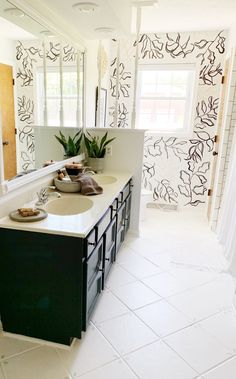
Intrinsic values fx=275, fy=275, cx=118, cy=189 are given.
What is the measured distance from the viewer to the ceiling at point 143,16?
1970mm

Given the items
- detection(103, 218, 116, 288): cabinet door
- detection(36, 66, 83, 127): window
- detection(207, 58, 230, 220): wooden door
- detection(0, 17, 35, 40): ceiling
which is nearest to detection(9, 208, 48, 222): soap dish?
detection(103, 218, 116, 288): cabinet door

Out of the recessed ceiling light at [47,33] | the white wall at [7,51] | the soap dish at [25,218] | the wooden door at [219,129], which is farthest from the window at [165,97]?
the soap dish at [25,218]

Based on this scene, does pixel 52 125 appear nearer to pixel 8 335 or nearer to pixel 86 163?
pixel 86 163

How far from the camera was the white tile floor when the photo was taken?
1500mm

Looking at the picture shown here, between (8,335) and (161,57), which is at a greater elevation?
(161,57)

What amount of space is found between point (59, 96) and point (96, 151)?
0.71 m

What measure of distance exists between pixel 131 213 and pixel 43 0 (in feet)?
7.14

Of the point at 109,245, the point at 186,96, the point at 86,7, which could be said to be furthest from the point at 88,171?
the point at 186,96

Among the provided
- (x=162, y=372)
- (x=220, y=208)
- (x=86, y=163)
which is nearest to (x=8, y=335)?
(x=162, y=372)

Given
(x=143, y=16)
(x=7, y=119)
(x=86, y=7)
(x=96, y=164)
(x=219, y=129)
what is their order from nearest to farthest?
1. (x=7, y=119)
2. (x=86, y=7)
3. (x=96, y=164)
4. (x=143, y=16)
5. (x=219, y=129)

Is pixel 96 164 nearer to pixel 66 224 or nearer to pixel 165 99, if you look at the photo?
pixel 66 224

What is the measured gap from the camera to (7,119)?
172 cm

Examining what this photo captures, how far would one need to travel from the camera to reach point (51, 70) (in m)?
2.28

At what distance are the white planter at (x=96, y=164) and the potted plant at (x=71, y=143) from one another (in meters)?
0.18
